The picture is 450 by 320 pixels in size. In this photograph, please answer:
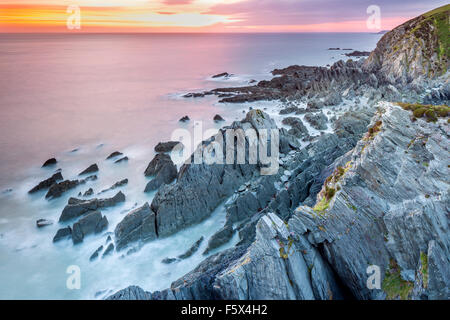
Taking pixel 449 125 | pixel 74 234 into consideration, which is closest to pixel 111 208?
pixel 74 234

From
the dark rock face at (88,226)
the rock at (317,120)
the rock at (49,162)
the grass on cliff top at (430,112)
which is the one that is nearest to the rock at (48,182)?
the rock at (49,162)

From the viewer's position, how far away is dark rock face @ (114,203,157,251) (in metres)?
20.3

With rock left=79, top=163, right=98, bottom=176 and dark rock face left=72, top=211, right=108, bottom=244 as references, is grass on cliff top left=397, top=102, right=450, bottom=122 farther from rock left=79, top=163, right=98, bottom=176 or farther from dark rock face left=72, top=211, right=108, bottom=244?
rock left=79, top=163, right=98, bottom=176

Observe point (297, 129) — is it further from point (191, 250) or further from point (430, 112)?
point (191, 250)

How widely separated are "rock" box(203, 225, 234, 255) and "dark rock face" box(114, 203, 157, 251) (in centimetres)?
440

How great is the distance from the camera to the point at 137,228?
810 inches

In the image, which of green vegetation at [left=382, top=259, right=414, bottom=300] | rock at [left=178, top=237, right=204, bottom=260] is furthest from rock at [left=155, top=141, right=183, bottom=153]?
green vegetation at [left=382, top=259, right=414, bottom=300]

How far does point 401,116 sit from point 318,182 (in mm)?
8385

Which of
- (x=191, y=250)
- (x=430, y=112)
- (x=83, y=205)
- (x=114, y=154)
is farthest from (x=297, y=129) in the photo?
(x=83, y=205)

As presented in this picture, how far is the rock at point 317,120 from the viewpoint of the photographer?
4053 centimetres

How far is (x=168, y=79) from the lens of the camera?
302 feet

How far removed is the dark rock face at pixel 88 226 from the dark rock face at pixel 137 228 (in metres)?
1.55

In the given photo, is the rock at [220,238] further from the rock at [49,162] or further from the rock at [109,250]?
the rock at [49,162]

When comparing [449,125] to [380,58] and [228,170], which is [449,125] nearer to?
[228,170]
